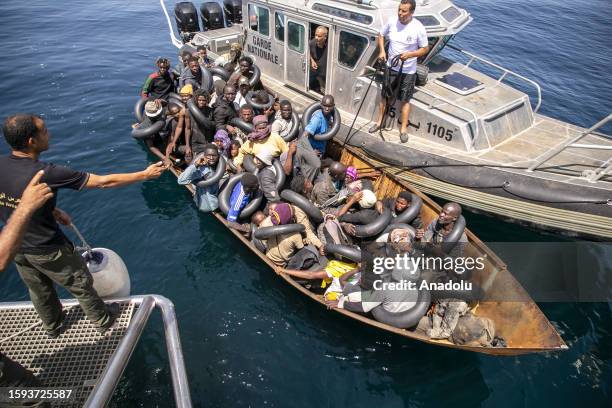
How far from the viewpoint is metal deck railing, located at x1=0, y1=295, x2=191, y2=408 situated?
3.80 metres

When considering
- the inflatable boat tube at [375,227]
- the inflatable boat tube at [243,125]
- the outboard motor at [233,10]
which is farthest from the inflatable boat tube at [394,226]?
the outboard motor at [233,10]

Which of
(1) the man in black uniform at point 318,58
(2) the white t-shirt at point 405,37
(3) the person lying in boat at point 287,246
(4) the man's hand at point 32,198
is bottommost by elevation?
(3) the person lying in boat at point 287,246

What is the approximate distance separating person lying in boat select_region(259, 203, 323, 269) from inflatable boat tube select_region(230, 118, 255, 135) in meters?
2.79

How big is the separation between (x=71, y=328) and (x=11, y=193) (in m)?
2.16

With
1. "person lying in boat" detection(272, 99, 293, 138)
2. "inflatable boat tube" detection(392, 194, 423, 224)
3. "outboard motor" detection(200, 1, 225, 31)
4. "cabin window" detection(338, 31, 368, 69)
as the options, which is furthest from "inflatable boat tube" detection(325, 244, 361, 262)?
"outboard motor" detection(200, 1, 225, 31)

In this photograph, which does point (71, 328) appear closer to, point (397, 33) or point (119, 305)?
point (119, 305)

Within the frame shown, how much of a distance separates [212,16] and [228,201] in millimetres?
9931

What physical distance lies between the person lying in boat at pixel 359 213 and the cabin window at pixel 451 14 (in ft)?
16.6

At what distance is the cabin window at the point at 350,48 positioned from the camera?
28.7 ft

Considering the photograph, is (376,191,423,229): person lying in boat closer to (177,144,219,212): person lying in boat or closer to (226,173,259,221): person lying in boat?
(226,173,259,221): person lying in boat

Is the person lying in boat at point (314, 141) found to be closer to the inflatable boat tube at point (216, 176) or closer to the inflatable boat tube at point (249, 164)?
the inflatable boat tube at point (249, 164)

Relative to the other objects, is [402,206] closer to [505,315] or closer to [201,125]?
[505,315]

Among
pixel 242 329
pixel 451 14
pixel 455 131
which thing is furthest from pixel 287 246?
pixel 451 14

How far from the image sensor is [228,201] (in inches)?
305
